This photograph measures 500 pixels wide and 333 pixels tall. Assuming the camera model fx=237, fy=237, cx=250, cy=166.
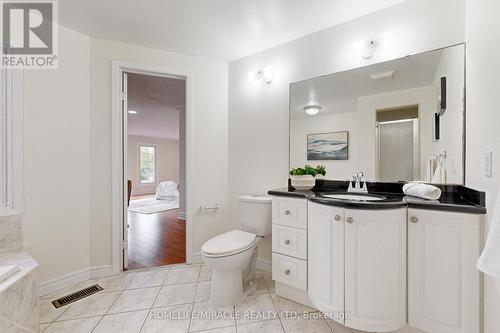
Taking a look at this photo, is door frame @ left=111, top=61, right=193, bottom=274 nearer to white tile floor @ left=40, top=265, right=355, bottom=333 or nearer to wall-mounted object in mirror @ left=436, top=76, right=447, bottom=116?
white tile floor @ left=40, top=265, right=355, bottom=333

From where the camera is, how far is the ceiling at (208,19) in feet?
6.07

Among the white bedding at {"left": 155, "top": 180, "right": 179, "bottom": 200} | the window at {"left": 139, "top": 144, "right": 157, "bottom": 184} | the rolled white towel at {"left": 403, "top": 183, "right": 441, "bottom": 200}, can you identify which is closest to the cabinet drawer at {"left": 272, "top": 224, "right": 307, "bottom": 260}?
the rolled white towel at {"left": 403, "top": 183, "right": 441, "bottom": 200}

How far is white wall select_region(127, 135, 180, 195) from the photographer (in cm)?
868

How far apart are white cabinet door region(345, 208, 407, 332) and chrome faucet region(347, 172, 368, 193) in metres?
0.53

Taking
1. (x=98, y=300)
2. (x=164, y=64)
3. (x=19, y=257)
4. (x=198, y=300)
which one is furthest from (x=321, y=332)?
(x=164, y=64)

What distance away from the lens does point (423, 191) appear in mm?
1524

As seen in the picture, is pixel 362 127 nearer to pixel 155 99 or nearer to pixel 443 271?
pixel 443 271

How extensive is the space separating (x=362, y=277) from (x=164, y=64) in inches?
105

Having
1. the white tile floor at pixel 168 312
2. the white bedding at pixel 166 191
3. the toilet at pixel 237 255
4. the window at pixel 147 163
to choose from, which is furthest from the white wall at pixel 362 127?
the window at pixel 147 163

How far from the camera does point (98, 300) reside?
6.39ft

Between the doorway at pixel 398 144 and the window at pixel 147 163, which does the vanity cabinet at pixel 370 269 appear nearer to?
the doorway at pixel 398 144

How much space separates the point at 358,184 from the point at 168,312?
182 centimetres

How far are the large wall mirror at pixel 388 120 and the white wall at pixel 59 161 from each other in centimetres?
204

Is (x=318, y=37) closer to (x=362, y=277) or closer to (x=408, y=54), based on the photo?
(x=408, y=54)
